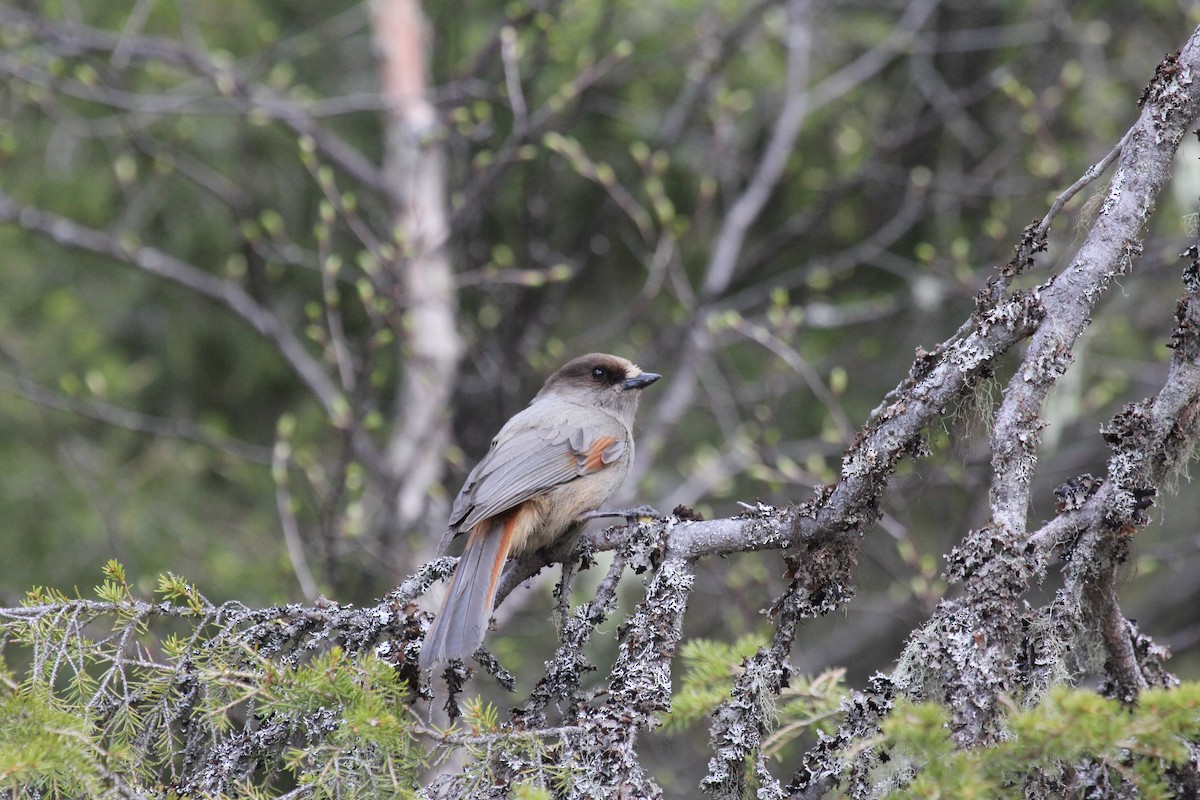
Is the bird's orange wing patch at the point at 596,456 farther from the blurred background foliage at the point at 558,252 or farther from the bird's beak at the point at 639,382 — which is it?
the blurred background foliage at the point at 558,252

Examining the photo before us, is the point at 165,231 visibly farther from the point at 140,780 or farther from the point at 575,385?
the point at 140,780

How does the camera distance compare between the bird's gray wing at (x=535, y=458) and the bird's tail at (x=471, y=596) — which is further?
the bird's gray wing at (x=535, y=458)

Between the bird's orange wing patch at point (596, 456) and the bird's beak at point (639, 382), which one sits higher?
the bird's beak at point (639, 382)

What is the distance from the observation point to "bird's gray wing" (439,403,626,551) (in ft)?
12.6

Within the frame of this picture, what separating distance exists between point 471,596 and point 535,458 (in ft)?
3.82

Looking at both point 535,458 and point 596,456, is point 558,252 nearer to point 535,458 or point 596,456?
point 596,456

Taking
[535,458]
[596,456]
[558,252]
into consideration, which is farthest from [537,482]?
[558,252]

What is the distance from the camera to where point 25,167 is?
8555mm

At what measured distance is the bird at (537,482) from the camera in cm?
303

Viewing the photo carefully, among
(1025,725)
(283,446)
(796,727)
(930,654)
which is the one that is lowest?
(1025,725)

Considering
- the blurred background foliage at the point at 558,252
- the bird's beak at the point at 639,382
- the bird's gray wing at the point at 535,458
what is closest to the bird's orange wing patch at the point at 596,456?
the bird's gray wing at the point at 535,458

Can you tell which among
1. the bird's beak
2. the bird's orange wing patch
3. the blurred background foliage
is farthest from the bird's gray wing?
the blurred background foliage

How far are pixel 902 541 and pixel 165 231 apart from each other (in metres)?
6.06

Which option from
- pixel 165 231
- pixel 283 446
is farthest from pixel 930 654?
pixel 165 231
